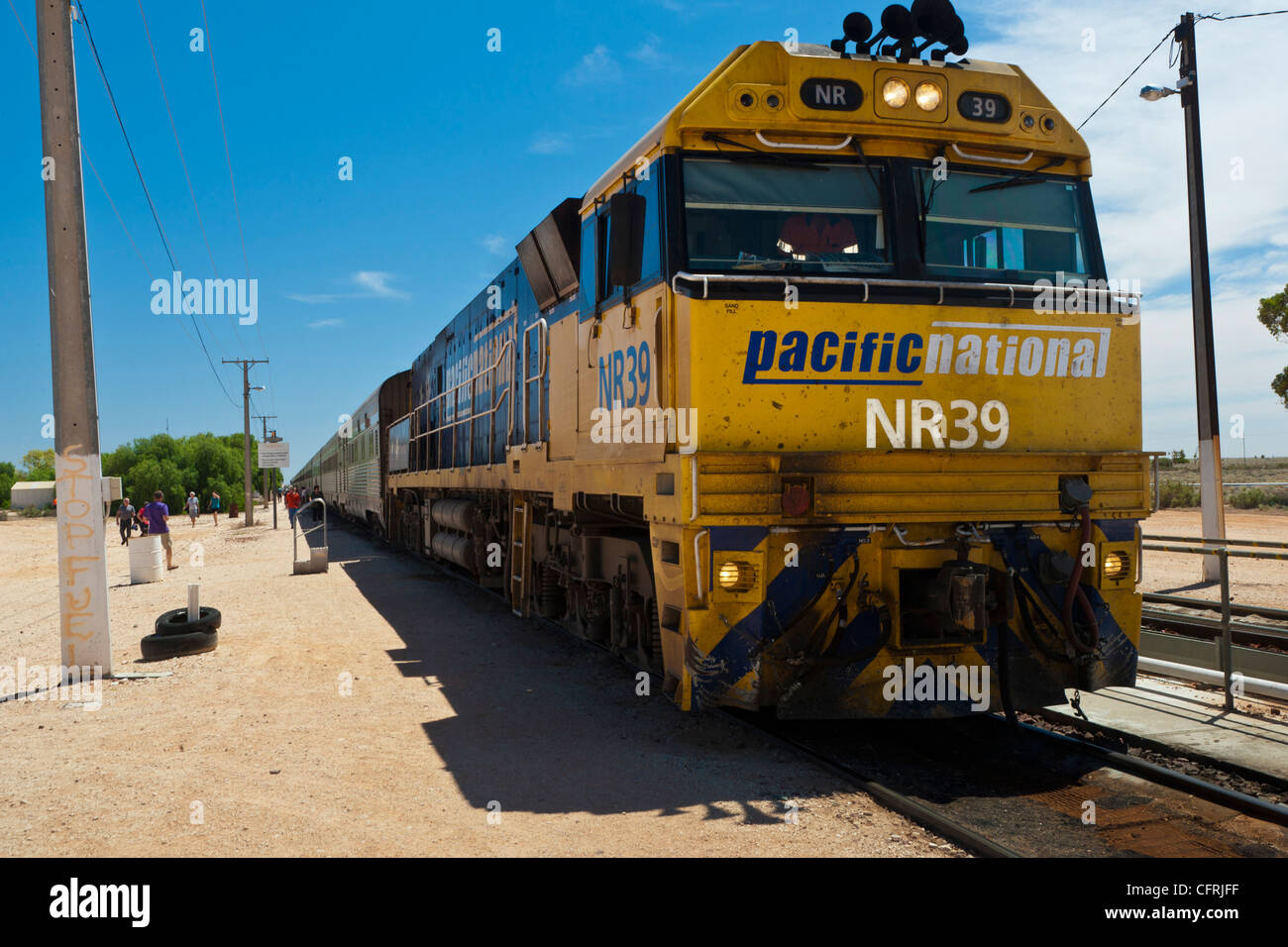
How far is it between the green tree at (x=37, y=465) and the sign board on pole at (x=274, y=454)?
66944 mm

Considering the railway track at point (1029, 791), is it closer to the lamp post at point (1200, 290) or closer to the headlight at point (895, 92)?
the headlight at point (895, 92)

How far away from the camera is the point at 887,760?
541 cm

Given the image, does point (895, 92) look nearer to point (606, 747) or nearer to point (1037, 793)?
point (1037, 793)

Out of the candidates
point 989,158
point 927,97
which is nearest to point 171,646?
point 927,97

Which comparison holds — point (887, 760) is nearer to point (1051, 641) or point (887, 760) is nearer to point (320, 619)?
point (1051, 641)

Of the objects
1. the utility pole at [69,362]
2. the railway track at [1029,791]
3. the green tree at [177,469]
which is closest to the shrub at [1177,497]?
the railway track at [1029,791]

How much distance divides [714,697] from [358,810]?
191 cm

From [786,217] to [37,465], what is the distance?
391 ft

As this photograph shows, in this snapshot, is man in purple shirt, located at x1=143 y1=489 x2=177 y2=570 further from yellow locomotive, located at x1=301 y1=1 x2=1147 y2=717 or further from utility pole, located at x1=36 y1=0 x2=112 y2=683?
yellow locomotive, located at x1=301 y1=1 x2=1147 y2=717

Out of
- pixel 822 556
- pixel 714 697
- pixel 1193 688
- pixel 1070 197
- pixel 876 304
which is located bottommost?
pixel 1193 688

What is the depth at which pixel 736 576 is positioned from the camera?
5.08 m

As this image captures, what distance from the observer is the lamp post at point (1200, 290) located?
13461mm

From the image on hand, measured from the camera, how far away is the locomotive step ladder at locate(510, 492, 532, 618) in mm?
9750
